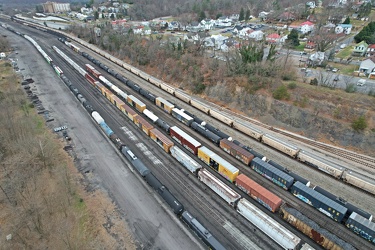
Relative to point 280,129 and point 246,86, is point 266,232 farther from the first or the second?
point 246,86

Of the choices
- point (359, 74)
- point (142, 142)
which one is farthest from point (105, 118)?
point (359, 74)

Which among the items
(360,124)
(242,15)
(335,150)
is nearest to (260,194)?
(335,150)

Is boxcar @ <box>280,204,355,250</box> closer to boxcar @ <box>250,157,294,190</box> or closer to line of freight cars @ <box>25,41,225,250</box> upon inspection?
boxcar @ <box>250,157,294,190</box>

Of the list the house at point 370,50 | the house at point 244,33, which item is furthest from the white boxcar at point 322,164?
the house at point 244,33

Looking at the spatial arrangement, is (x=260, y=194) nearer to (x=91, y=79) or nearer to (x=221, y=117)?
(x=221, y=117)

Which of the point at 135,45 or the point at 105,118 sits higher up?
the point at 135,45
